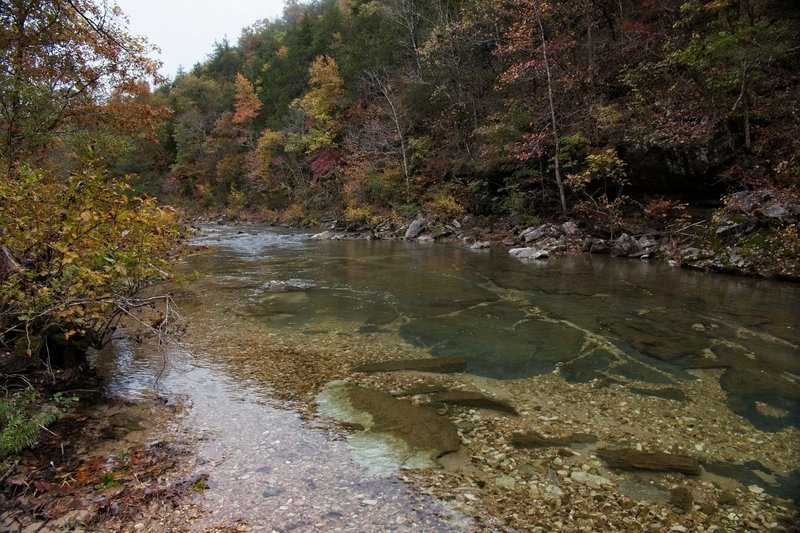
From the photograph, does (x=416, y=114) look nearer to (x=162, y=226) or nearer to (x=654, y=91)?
(x=654, y=91)

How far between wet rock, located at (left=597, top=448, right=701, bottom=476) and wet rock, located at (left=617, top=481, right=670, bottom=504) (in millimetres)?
226

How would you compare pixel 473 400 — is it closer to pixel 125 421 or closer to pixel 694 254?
pixel 125 421

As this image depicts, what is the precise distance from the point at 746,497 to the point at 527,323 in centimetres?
467

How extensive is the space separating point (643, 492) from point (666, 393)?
2.08 m

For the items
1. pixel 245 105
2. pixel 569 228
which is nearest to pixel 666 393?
pixel 569 228

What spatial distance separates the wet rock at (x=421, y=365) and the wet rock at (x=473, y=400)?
0.71 meters

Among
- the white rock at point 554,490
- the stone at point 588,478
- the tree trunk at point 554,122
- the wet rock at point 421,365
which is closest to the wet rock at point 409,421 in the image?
the wet rock at point 421,365

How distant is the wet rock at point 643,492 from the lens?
3342 mm

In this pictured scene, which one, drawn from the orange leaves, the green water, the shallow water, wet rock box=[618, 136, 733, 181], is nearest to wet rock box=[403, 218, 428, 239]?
the green water

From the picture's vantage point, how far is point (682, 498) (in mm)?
3350

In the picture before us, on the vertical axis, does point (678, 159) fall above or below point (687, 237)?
above

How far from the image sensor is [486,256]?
15.4 m

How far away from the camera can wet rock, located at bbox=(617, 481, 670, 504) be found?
3342 mm

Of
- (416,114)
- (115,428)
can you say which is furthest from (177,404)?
(416,114)
